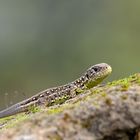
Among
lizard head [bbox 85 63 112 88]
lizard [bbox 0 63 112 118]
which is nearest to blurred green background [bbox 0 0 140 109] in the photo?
lizard [bbox 0 63 112 118]

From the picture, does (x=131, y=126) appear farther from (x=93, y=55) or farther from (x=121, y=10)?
(x=121, y=10)

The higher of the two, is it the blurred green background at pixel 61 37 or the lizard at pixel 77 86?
the blurred green background at pixel 61 37

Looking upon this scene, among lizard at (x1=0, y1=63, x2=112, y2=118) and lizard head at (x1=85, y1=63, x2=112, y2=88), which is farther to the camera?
lizard head at (x1=85, y1=63, x2=112, y2=88)

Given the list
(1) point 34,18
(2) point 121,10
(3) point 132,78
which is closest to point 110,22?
(2) point 121,10

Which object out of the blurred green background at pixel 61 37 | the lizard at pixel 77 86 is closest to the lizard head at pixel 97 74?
the lizard at pixel 77 86

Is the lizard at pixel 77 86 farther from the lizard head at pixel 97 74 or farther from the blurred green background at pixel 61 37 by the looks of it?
the blurred green background at pixel 61 37

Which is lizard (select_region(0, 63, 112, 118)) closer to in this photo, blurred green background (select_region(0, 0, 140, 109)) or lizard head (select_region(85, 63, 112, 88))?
lizard head (select_region(85, 63, 112, 88))
